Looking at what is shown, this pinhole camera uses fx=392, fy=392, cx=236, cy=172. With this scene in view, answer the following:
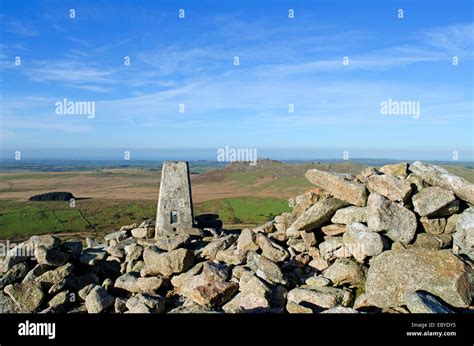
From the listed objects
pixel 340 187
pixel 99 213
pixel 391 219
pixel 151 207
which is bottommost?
pixel 99 213

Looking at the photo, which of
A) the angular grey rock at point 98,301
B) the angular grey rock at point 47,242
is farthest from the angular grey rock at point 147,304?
the angular grey rock at point 47,242

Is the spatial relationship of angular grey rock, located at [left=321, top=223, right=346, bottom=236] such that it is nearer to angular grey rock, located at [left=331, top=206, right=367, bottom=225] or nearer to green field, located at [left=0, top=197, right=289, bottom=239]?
angular grey rock, located at [left=331, top=206, right=367, bottom=225]

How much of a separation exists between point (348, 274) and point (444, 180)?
552 cm

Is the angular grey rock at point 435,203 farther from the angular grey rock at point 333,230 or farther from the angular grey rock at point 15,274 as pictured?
the angular grey rock at point 15,274

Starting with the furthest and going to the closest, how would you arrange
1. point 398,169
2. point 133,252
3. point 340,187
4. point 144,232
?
point 144,232, point 133,252, point 398,169, point 340,187

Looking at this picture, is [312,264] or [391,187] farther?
[391,187]

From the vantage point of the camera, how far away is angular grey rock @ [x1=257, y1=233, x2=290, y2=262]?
13297 mm

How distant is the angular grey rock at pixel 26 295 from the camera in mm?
13094

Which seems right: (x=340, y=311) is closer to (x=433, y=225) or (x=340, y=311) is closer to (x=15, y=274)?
(x=433, y=225)

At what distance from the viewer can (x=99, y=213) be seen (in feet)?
195

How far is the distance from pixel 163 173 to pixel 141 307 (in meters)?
9.36

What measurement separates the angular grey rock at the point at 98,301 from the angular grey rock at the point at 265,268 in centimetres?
465

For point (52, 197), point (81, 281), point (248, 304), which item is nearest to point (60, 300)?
point (81, 281)

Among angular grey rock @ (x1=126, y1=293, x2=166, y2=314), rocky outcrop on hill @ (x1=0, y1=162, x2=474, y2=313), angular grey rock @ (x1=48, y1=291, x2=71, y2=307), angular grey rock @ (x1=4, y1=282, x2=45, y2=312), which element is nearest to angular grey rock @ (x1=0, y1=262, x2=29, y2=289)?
rocky outcrop on hill @ (x1=0, y1=162, x2=474, y2=313)
